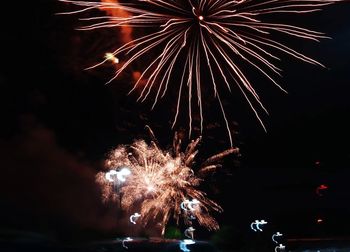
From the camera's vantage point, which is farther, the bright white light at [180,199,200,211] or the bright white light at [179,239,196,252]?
the bright white light at [180,199,200,211]

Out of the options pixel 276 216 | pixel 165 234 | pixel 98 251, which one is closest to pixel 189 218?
pixel 165 234

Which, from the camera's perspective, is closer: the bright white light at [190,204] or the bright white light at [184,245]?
the bright white light at [184,245]

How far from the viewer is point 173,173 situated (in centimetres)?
2272

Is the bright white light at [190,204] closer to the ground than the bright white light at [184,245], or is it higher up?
higher up

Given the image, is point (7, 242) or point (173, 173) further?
point (173, 173)

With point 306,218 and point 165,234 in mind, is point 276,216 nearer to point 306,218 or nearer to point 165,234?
point 306,218

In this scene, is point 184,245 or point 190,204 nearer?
point 184,245

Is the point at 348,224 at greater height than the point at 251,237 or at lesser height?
greater

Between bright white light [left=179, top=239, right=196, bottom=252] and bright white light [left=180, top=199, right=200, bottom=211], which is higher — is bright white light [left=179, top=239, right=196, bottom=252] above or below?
below

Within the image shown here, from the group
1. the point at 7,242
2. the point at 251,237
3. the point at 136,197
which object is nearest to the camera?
the point at 7,242

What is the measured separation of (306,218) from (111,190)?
68.3 feet

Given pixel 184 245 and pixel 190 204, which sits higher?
pixel 190 204

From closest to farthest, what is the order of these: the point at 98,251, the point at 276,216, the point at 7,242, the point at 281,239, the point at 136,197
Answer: the point at 7,242 < the point at 98,251 < the point at 281,239 < the point at 136,197 < the point at 276,216

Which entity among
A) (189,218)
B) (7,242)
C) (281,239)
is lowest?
(7,242)
